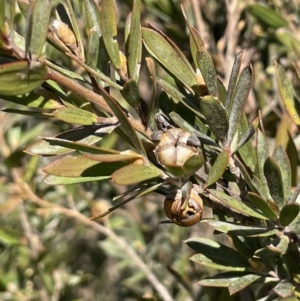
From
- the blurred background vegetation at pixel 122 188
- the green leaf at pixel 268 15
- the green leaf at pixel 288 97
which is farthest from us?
the blurred background vegetation at pixel 122 188

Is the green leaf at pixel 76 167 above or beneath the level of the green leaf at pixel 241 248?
above

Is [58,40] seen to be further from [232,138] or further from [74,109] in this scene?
[232,138]

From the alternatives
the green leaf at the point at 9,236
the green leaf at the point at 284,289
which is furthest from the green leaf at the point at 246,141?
the green leaf at the point at 9,236

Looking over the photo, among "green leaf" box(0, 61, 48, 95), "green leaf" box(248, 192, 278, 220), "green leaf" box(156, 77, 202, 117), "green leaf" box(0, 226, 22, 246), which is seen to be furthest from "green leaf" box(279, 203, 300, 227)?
"green leaf" box(0, 226, 22, 246)

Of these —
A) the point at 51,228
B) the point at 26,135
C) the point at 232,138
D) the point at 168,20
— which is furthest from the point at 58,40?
the point at 51,228

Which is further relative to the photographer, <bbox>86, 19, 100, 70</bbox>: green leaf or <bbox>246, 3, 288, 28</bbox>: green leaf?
<bbox>246, 3, 288, 28</bbox>: green leaf

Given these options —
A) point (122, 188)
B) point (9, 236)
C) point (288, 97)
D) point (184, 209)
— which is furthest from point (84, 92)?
point (122, 188)

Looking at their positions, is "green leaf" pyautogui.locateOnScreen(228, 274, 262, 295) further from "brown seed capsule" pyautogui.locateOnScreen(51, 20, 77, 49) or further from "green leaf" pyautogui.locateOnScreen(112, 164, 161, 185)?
"brown seed capsule" pyautogui.locateOnScreen(51, 20, 77, 49)

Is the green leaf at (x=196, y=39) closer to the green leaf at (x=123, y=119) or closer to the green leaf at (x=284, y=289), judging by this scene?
the green leaf at (x=123, y=119)
